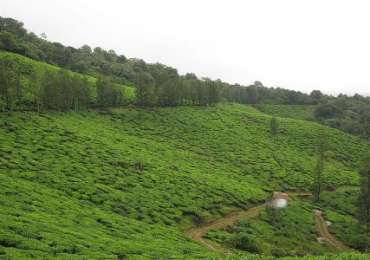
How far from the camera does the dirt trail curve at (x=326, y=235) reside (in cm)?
5756

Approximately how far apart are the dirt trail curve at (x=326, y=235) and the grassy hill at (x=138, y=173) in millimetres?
10620

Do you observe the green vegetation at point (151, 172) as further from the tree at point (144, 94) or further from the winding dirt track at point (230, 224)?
the winding dirt track at point (230, 224)

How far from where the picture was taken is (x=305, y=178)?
3484 inches

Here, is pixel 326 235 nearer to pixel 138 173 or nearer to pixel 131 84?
pixel 138 173

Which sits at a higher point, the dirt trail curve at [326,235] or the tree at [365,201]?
the tree at [365,201]

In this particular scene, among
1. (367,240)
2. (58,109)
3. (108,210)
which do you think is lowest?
(367,240)

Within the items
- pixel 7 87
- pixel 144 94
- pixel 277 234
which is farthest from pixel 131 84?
pixel 277 234

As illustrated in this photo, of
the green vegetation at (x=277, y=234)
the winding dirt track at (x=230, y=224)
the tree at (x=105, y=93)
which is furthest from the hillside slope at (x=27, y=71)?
the green vegetation at (x=277, y=234)

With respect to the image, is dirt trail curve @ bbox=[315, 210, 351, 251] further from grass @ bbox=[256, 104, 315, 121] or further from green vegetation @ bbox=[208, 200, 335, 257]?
grass @ bbox=[256, 104, 315, 121]

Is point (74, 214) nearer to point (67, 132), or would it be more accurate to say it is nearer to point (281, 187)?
point (67, 132)

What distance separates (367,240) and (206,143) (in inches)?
1991

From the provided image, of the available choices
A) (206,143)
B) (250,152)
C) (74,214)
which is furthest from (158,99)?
(74,214)

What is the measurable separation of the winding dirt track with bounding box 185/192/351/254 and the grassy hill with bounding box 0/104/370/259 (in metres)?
1.35

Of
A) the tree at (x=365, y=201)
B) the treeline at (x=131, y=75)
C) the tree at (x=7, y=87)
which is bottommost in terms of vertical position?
the tree at (x=365, y=201)
